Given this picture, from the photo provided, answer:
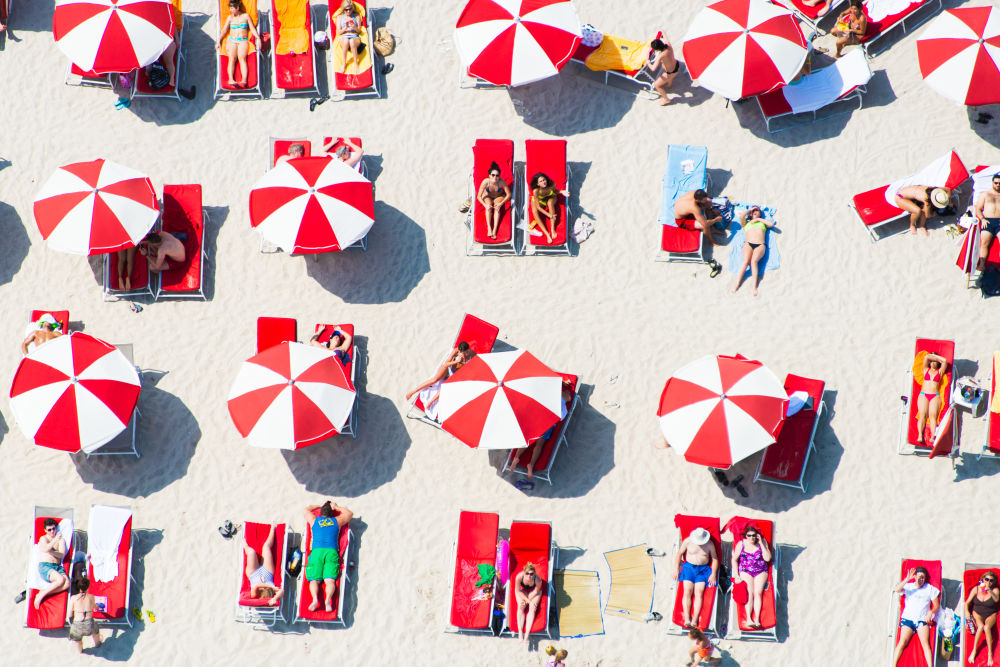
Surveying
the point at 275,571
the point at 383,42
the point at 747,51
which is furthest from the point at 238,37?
the point at 275,571

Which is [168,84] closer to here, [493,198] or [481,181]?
[481,181]

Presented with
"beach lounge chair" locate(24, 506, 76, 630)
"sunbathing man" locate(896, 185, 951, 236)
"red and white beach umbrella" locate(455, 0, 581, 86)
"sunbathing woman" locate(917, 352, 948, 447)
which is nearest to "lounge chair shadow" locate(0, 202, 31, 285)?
"beach lounge chair" locate(24, 506, 76, 630)

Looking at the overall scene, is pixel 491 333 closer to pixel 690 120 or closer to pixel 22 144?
pixel 690 120

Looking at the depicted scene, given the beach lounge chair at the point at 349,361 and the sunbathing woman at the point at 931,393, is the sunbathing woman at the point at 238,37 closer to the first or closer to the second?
the beach lounge chair at the point at 349,361

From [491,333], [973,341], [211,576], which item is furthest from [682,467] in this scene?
[211,576]

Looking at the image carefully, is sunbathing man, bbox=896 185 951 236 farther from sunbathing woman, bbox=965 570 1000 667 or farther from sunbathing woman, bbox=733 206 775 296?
sunbathing woman, bbox=965 570 1000 667
